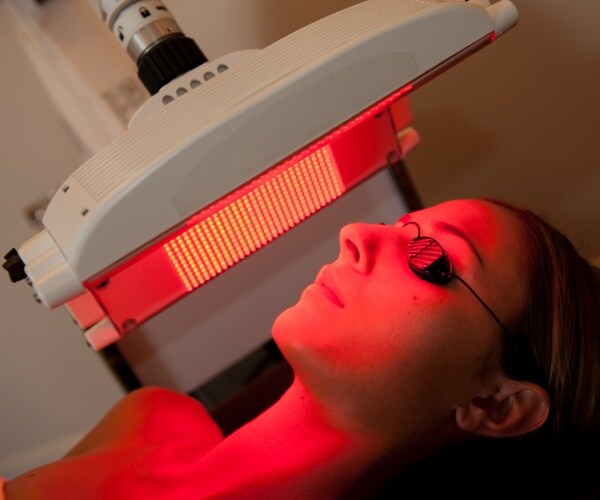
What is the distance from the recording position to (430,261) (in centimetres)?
87

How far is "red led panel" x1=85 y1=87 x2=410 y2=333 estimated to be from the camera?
2.68 ft

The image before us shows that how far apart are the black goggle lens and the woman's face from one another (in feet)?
0.04

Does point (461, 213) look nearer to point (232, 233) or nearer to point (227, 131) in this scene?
point (232, 233)

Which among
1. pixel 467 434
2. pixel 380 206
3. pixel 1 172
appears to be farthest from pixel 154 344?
pixel 467 434

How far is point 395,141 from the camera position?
3.21 ft

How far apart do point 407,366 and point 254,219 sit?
11.5 inches

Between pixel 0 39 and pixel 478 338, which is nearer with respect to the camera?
pixel 478 338

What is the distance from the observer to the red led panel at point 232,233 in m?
0.82

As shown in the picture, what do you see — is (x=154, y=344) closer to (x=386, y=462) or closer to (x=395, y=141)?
(x=386, y=462)

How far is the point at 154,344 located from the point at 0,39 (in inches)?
28.3

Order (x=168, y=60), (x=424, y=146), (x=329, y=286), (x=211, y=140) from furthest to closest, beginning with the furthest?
(x=424, y=146), (x=329, y=286), (x=168, y=60), (x=211, y=140)

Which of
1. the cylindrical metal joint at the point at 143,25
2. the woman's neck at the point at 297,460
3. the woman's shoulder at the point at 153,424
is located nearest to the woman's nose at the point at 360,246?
the woman's neck at the point at 297,460

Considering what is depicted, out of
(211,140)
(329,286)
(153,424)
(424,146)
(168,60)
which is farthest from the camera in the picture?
(424,146)

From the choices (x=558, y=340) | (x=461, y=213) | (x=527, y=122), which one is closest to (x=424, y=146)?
(x=527, y=122)
